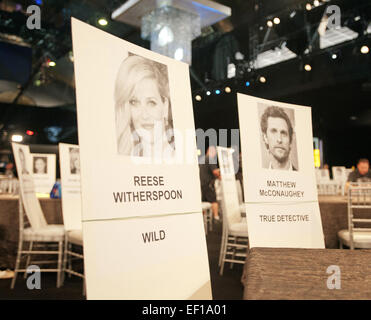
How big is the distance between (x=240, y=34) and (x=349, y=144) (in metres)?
4.53

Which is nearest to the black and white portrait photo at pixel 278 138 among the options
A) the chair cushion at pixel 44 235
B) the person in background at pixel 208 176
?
the chair cushion at pixel 44 235

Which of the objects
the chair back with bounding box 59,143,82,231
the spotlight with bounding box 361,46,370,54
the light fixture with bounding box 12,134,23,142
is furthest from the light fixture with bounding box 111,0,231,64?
the light fixture with bounding box 12,134,23,142

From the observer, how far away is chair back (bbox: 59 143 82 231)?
3150 mm

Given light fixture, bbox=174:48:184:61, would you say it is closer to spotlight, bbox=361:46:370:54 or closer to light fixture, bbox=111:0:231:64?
light fixture, bbox=111:0:231:64

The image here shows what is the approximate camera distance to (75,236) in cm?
295

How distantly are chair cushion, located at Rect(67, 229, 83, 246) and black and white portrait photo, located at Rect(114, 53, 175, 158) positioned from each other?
5.79 feet

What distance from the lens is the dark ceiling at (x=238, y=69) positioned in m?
7.15

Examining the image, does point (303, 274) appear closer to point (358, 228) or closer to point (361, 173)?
point (358, 228)

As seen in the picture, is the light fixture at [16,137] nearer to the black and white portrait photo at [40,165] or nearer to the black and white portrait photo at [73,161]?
the black and white portrait photo at [40,165]

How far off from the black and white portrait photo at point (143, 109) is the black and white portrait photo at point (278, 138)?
0.94 meters

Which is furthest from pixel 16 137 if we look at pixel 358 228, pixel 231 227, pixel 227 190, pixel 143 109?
pixel 143 109

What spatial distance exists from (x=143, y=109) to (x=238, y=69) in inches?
301
